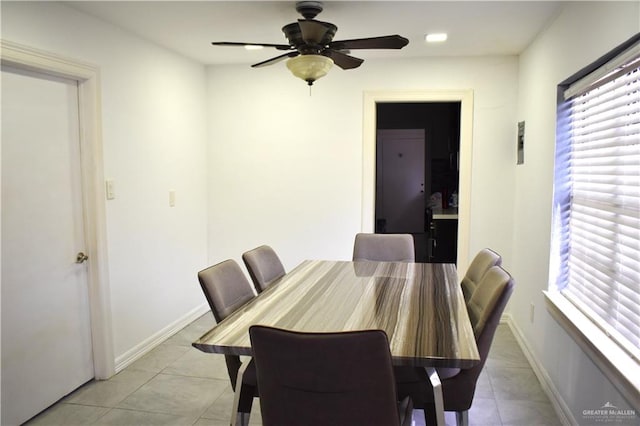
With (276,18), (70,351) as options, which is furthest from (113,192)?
(276,18)

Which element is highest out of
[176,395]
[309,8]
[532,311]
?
[309,8]

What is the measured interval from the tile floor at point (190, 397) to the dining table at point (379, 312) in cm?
76

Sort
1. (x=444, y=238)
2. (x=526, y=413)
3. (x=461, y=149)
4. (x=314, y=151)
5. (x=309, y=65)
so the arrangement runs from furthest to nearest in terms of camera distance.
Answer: (x=444, y=238) < (x=314, y=151) < (x=461, y=149) < (x=526, y=413) < (x=309, y=65)

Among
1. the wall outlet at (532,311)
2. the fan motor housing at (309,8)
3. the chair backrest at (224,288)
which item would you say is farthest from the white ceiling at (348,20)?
the wall outlet at (532,311)

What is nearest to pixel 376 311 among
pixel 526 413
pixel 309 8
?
pixel 526 413

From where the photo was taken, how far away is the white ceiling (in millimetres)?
2605

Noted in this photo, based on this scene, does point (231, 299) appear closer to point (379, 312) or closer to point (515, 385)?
point (379, 312)

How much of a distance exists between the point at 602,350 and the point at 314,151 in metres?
2.80

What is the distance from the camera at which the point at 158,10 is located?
106 inches

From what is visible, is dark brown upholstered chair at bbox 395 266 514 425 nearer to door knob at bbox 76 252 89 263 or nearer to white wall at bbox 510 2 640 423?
white wall at bbox 510 2 640 423

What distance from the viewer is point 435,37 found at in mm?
3240

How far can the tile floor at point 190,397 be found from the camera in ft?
7.97

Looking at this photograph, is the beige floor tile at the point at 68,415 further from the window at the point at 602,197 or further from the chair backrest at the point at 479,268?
the window at the point at 602,197

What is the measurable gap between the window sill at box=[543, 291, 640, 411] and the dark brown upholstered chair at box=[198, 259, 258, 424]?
4.54 ft
